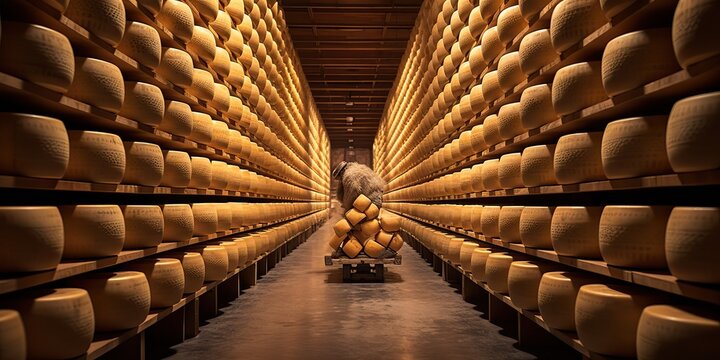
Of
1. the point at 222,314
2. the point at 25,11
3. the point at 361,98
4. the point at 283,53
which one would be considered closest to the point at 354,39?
the point at 283,53

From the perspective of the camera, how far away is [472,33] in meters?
4.91

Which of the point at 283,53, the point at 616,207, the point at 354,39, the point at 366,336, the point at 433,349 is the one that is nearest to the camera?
the point at 616,207

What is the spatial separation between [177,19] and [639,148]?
286 centimetres

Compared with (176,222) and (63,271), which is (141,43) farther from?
(63,271)

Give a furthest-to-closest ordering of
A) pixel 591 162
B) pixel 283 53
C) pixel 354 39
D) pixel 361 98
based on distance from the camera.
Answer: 1. pixel 361 98
2. pixel 354 39
3. pixel 283 53
4. pixel 591 162

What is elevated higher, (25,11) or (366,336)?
(25,11)

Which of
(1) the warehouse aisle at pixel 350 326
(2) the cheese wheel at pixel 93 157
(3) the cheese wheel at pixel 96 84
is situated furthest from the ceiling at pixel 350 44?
(2) the cheese wheel at pixel 93 157

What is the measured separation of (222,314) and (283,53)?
17.2ft

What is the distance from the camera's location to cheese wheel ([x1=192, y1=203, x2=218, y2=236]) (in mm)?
4082

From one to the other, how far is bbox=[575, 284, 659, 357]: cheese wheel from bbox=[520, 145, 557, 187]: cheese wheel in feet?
2.97

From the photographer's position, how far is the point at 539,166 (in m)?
3.21

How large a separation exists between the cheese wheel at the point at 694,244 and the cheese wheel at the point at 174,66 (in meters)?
2.93

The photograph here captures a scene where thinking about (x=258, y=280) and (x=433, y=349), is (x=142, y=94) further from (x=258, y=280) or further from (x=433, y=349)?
(x=258, y=280)

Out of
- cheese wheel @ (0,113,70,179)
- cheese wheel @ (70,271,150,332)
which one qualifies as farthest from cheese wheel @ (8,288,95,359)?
cheese wheel @ (0,113,70,179)
